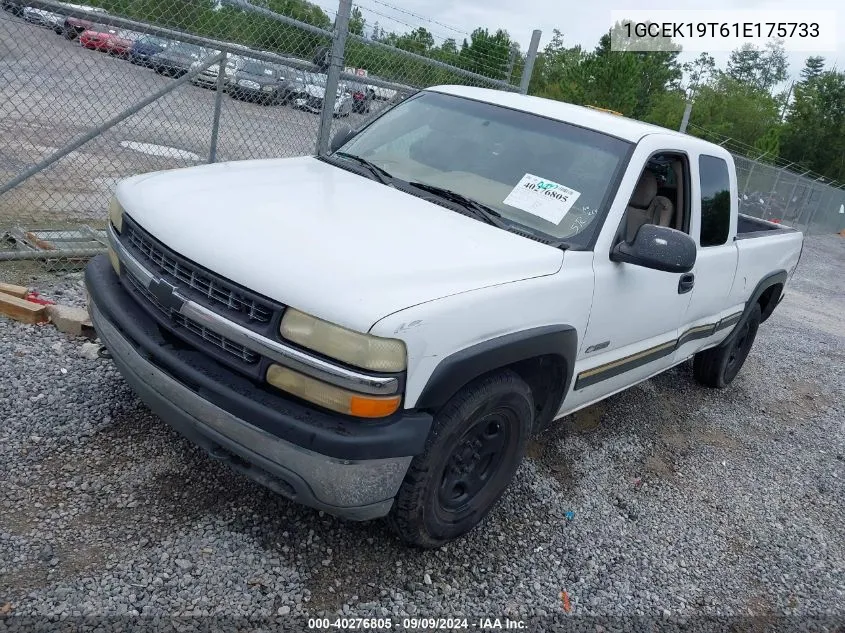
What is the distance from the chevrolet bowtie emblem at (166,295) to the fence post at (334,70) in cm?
296

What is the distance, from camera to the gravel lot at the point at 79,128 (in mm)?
5281

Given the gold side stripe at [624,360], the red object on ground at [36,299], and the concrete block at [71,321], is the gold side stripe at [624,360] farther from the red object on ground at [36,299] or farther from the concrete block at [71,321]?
the red object on ground at [36,299]

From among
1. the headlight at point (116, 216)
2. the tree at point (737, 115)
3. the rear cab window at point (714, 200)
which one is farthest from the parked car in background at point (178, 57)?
the tree at point (737, 115)

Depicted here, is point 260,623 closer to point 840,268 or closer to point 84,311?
point 84,311

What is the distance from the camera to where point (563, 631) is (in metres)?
2.82

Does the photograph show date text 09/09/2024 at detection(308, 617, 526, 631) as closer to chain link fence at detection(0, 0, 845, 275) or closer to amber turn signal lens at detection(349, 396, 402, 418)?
amber turn signal lens at detection(349, 396, 402, 418)

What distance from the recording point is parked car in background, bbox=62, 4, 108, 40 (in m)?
4.65

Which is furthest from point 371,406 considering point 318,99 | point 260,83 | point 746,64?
point 746,64

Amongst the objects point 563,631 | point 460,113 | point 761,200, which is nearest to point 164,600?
point 563,631

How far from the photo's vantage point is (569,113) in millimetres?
3816

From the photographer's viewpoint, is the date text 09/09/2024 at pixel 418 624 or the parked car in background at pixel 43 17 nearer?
the date text 09/09/2024 at pixel 418 624

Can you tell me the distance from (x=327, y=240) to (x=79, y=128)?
944cm

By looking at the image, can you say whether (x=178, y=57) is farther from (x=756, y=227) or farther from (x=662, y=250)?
(x=756, y=227)

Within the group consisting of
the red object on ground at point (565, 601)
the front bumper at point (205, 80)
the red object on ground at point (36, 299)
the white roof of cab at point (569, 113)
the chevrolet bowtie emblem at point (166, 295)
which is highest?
the white roof of cab at point (569, 113)
